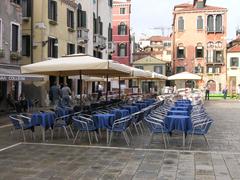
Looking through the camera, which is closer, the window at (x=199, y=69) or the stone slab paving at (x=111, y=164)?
the stone slab paving at (x=111, y=164)

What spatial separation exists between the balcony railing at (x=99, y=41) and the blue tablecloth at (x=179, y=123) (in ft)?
82.2

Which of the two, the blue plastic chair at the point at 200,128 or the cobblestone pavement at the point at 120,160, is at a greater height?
the blue plastic chair at the point at 200,128

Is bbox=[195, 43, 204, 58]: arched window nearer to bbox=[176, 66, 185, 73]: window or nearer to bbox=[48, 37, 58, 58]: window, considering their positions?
bbox=[176, 66, 185, 73]: window

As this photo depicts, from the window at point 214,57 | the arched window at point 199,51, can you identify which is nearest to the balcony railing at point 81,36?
the window at point 214,57

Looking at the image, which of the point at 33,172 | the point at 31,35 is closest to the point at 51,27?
the point at 31,35

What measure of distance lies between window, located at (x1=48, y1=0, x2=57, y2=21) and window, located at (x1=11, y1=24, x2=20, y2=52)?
4494 millimetres

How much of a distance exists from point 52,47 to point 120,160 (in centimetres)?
1917

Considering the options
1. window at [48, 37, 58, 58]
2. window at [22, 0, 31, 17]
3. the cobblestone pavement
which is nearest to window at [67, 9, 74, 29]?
window at [48, 37, 58, 58]

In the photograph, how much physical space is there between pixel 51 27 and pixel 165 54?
53.0 meters

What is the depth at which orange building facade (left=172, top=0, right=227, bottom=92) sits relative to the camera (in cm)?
5528

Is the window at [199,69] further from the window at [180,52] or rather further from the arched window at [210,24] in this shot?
the arched window at [210,24]

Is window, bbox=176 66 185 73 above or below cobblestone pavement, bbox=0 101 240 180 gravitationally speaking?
above

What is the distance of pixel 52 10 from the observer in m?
26.0

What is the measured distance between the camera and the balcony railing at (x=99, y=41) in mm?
34441
